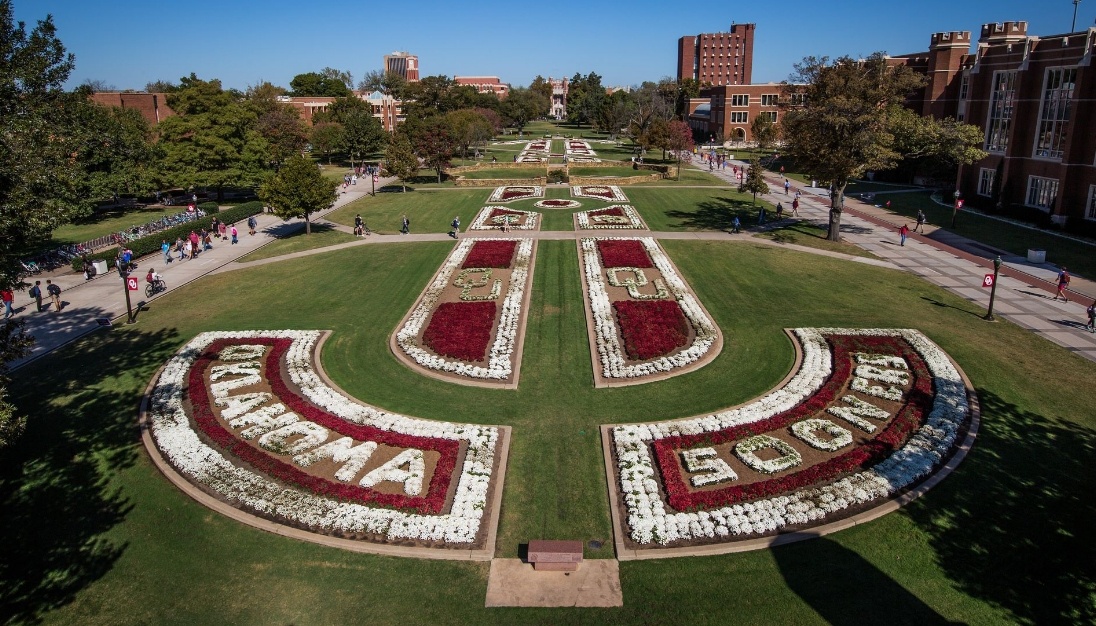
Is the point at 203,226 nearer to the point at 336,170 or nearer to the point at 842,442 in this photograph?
the point at 336,170

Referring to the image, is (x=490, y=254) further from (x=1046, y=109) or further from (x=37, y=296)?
(x=1046, y=109)

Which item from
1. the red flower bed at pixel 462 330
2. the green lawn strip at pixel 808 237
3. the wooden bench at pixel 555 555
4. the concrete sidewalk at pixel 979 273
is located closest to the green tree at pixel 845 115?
the green lawn strip at pixel 808 237

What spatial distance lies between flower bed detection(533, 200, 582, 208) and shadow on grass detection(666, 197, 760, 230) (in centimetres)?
856

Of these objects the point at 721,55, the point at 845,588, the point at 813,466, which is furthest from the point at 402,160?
the point at 721,55

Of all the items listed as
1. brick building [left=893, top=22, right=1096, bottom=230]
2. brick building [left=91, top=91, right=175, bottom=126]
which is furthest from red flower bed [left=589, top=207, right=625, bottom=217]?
brick building [left=91, top=91, right=175, bottom=126]

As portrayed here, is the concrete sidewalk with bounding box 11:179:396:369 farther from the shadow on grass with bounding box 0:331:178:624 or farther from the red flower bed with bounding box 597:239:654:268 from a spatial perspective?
the red flower bed with bounding box 597:239:654:268

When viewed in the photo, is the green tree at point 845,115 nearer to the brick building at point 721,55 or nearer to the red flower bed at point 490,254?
the red flower bed at point 490,254

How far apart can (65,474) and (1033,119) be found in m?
66.6

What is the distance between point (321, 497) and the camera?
1723 centimetres

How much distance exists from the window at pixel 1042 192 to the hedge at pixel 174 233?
65.1 metres

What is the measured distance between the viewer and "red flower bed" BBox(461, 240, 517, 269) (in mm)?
39344

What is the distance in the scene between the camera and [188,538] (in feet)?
52.1

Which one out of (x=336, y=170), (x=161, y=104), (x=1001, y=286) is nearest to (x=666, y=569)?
(x=1001, y=286)

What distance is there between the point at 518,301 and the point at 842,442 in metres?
17.1
